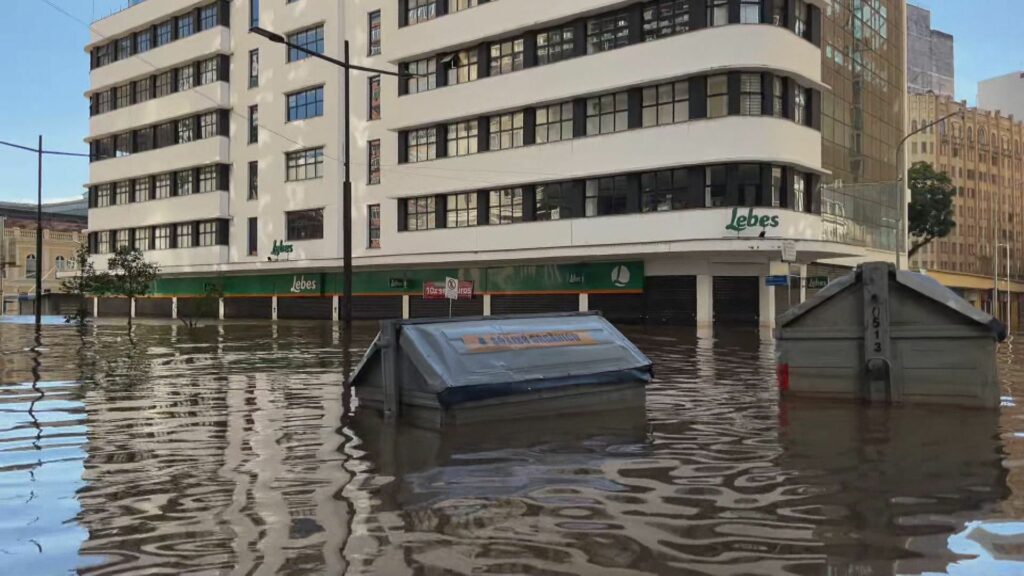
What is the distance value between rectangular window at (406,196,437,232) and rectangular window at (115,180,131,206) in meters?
26.9

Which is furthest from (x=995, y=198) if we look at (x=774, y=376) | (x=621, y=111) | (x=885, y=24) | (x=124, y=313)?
(x=774, y=376)

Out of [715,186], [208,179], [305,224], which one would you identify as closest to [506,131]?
[715,186]

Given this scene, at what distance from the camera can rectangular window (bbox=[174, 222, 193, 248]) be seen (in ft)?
177

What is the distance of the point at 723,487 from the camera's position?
5633mm

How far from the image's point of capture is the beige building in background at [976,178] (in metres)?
100

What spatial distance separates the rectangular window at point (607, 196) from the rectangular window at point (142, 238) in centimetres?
3575

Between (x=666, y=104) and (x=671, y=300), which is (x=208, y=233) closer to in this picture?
(x=671, y=300)

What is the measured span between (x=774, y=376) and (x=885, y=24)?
42359 millimetres

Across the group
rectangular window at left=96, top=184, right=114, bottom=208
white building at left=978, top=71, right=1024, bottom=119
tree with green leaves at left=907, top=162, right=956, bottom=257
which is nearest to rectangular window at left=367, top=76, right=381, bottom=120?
rectangular window at left=96, top=184, right=114, bottom=208

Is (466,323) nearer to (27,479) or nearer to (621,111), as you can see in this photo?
(27,479)

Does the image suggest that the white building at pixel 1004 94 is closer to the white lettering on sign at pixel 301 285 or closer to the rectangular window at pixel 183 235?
the white lettering on sign at pixel 301 285

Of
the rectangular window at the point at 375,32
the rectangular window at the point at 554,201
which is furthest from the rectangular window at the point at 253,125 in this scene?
the rectangular window at the point at 554,201

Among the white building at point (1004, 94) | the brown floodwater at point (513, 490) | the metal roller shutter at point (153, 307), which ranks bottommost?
the brown floodwater at point (513, 490)

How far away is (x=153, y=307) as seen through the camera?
59.1 m
